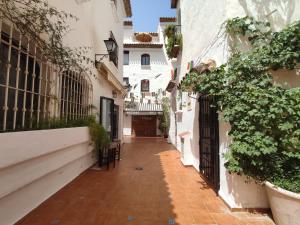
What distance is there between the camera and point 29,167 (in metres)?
3.50

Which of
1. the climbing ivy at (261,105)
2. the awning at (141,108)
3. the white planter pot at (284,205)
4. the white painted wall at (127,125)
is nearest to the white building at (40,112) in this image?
the climbing ivy at (261,105)

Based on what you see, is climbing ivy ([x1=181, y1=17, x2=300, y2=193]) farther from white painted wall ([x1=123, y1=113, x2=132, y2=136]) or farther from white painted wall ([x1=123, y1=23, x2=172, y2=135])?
white painted wall ([x1=123, y1=113, x2=132, y2=136])

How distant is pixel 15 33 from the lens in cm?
373

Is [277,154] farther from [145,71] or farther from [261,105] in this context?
[145,71]

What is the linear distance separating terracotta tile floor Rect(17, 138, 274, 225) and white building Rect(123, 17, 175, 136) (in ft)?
54.2

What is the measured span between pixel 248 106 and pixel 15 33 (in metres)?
4.36

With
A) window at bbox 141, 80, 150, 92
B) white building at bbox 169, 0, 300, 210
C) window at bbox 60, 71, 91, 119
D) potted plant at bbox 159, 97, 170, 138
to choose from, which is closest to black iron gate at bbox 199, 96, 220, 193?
white building at bbox 169, 0, 300, 210

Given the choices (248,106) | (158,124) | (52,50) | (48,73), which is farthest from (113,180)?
(158,124)

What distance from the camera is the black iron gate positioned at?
4.99m

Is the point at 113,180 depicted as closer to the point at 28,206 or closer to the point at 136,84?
the point at 28,206

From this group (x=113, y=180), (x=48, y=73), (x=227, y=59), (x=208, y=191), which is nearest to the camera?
(x=227, y=59)

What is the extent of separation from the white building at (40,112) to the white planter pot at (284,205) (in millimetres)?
3961

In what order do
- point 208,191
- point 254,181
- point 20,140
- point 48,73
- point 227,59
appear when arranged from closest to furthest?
point 20,140
point 254,181
point 227,59
point 48,73
point 208,191

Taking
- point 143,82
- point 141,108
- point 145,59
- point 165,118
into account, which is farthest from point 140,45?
point 165,118
